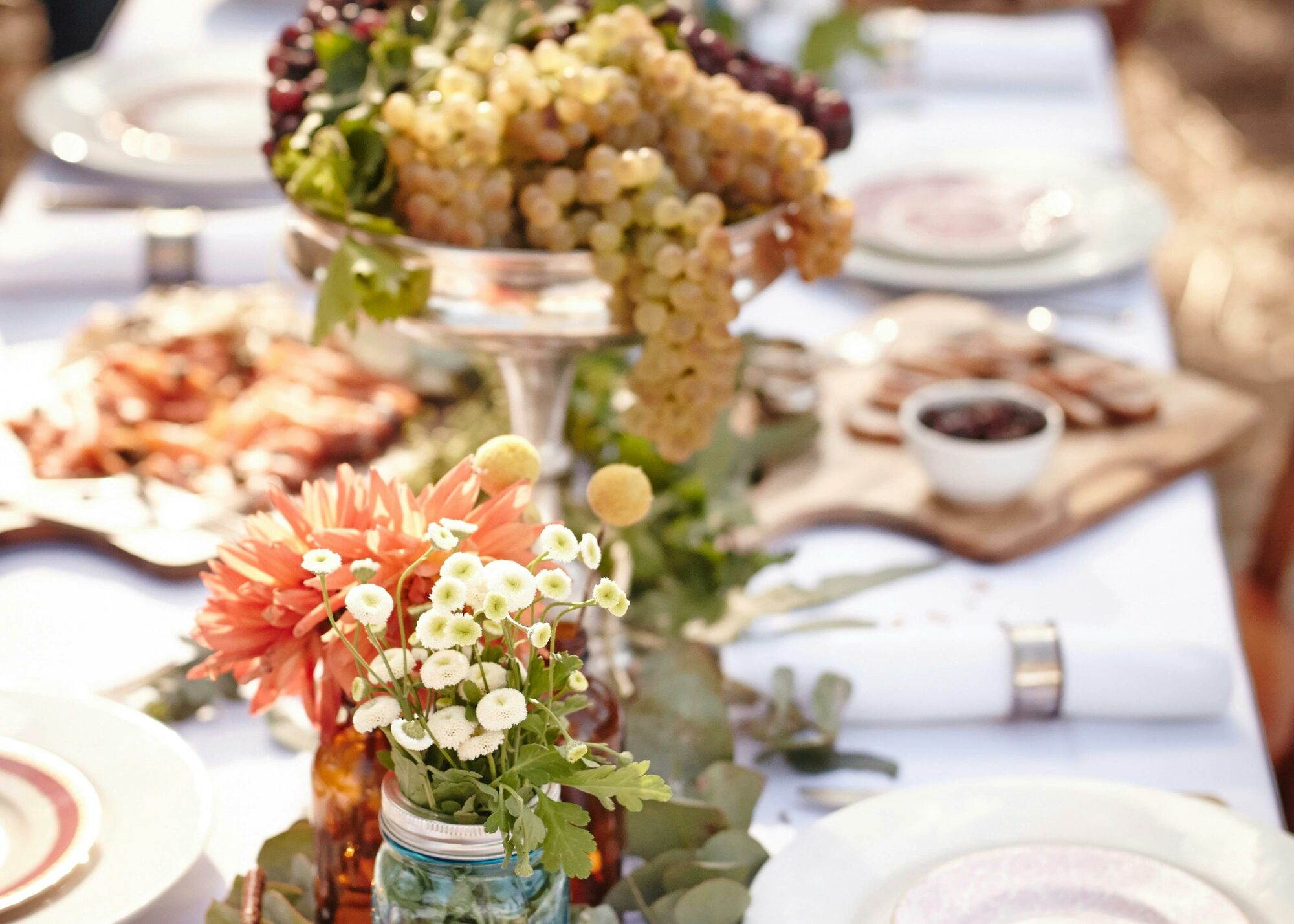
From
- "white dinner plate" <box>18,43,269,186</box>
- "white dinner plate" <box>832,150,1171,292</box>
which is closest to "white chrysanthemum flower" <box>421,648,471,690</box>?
"white dinner plate" <box>832,150,1171,292</box>

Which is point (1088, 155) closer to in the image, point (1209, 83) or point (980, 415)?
point (980, 415)

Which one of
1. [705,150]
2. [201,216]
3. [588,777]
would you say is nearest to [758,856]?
[588,777]

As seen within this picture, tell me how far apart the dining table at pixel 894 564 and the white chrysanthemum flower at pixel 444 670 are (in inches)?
10.3

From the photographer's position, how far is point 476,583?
1.85 ft

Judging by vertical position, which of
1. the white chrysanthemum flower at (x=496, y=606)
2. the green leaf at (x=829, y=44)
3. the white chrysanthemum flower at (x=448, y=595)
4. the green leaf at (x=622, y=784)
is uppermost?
the white chrysanthemum flower at (x=448, y=595)

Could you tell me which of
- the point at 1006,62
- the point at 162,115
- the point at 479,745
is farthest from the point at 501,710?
the point at 1006,62

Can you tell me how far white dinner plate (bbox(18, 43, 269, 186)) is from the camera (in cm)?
167

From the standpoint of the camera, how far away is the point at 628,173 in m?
0.90

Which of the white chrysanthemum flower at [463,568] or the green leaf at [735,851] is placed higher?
the white chrysanthemum flower at [463,568]

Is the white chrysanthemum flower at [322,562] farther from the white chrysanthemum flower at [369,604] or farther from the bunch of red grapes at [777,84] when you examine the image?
the bunch of red grapes at [777,84]

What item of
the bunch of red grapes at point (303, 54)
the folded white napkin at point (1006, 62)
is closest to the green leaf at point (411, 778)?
the bunch of red grapes at point (303, 54)

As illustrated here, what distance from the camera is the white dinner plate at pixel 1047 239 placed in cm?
156

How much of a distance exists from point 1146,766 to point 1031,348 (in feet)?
1.94

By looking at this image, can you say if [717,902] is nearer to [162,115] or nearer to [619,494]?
[619,494]
